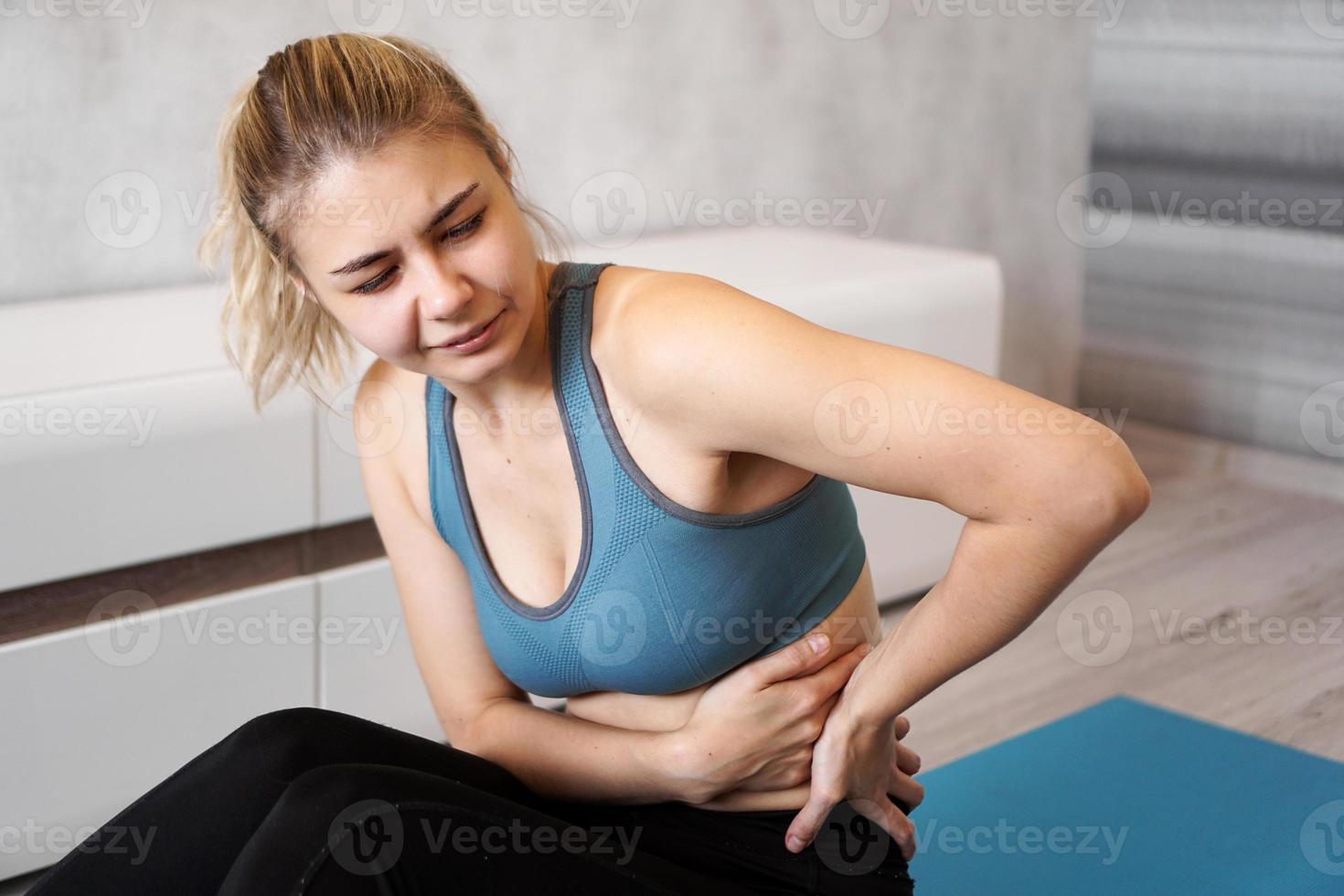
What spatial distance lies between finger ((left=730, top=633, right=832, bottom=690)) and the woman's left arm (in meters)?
0.10

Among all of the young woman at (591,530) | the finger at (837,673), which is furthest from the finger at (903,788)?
the finger at (837,673)

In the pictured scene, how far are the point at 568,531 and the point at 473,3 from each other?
165 centimetres

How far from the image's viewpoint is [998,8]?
132 inches

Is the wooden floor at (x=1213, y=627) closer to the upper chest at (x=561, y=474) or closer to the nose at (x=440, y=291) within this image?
the upper chest at (x=561, y=474)

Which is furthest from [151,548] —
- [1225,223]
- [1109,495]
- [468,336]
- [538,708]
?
[1225,223]

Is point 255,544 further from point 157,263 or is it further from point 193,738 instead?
point 157,263

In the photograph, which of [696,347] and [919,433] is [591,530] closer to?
[696,347]

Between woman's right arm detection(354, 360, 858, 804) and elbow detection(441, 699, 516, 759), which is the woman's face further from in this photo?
elbow detection(441, 699, 516, 759)

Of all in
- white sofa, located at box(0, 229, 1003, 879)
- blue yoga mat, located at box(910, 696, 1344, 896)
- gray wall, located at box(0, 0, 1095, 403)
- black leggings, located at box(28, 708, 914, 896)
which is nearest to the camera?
black leggings, located at box(28, 708, 914, 896)

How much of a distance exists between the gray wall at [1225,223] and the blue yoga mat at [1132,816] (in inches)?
63.2

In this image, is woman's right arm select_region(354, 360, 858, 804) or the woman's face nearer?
the woman's face

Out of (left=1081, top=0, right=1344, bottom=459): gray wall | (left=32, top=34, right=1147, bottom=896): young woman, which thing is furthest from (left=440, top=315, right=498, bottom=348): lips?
(left=1081, top=0, right=1344, bottom=459): gray wall

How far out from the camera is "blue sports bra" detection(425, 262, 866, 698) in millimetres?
1157

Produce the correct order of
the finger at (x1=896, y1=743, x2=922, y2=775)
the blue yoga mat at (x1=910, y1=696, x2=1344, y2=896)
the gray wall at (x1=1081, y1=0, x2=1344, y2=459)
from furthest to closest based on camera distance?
the gray wall at (x1=1081, y1=0, x2=1344, y2=459) → the blue yoga mat at (x1=910, y1=696, x2=1344, y2=896) → the finger at (x1=896, y1=743, x2=922, y2=775)
